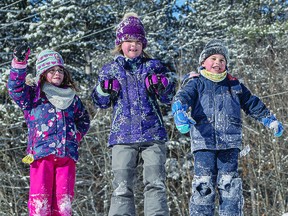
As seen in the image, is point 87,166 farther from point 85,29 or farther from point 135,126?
point 135,126

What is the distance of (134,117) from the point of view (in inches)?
154

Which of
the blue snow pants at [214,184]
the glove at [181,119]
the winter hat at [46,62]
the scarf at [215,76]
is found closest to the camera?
the glove at [181,119]

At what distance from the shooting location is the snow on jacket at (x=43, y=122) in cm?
400

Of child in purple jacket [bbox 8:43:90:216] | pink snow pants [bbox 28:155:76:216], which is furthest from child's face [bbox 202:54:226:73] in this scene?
pink snow pants [bbox 28:155:76:216]

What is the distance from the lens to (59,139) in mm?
4062

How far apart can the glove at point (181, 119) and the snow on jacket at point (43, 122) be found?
0.96 metres

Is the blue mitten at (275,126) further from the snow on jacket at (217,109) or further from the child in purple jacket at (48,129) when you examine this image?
the child in purple jacket at (48,129)

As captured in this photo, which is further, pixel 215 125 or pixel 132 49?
pixel 132 49

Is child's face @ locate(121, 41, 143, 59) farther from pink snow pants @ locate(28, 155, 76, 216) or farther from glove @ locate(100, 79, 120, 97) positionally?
pink snow pants @ locate(28, 155, 76, 216)

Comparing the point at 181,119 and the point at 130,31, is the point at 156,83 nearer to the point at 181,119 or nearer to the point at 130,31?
the point at 181,119

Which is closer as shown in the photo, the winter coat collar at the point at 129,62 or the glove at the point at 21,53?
the glove at the point at 21,53

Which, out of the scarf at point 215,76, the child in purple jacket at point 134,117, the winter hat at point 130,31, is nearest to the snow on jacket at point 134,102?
the child in purple jacket at point 134,117

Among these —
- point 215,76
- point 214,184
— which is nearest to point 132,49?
point 215,76

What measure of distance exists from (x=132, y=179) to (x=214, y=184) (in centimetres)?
66
